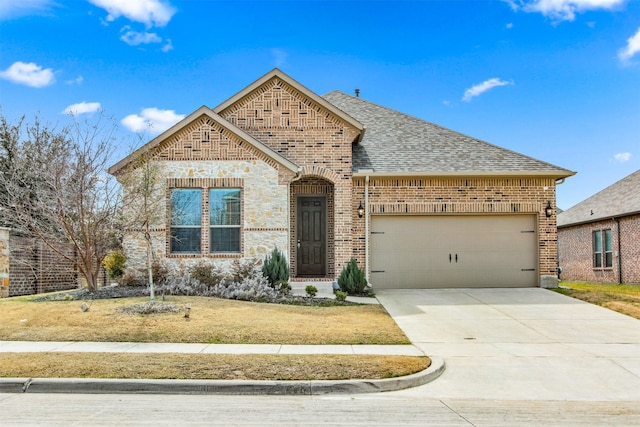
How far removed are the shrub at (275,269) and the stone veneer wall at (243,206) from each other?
0.41m

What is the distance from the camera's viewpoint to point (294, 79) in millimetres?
17281

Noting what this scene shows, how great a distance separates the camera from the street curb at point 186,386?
706 cm

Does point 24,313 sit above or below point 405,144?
below

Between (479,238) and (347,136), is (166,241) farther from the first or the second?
(479,238)

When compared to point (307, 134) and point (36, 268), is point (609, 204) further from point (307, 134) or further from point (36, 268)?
point (36, 268)

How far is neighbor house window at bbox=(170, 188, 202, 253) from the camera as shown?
53.1 ft

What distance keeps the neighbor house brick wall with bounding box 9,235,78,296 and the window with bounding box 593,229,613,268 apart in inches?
842

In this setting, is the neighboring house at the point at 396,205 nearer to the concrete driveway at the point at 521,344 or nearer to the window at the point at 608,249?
the concrete driveway at the point at 521,344

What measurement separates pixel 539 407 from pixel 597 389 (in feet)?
4.50

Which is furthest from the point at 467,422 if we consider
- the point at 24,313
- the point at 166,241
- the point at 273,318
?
the point at 166,241

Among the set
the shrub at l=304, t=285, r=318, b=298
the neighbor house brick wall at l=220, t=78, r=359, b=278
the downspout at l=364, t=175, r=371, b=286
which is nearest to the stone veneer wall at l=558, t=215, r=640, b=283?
the downspout at l=364, t=175, r=371, b=286

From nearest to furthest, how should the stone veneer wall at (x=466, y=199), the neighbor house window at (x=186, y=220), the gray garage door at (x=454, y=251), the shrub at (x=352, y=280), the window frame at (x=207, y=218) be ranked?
the shrub at (x=352, y=280) < the window frame at (x=207, y=218) < the neighbor house window at (x=186, y=220) < the stone veneer wall at (x=466, y=199) < the gray garage door at (x=454, y=251)

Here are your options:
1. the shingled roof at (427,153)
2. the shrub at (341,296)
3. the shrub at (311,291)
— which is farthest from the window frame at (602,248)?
the shrub at (311,291)

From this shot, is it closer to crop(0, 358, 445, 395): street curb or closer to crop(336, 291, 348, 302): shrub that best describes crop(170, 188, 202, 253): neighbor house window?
crop(336, 291, 348, 302): shrub
